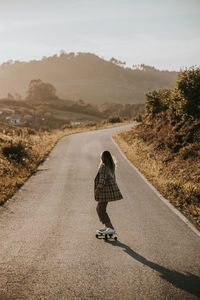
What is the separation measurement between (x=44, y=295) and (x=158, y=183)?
25.4 feet

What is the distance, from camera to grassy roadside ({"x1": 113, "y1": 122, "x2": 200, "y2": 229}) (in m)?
Result: 8.73

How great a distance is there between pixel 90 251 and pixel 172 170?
26.3 feet

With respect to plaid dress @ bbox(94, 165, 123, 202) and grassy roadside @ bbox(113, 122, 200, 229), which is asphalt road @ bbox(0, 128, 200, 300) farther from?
plaid dress @ bbox(94, 165, 123, 202)

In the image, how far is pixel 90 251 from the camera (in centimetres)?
554

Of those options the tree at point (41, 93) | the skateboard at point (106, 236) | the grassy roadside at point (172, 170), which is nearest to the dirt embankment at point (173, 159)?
the grassy roadside at point (172, 170)

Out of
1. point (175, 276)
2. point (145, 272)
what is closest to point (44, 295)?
point (145, 272)

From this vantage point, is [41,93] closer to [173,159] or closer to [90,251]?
[173,159]

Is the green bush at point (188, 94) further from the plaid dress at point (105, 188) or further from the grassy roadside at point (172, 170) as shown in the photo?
the plaid dress at point (105, 188)

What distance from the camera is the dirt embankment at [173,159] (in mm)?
9008

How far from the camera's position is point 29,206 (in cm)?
850

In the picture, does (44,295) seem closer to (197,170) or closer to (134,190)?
(134,190)

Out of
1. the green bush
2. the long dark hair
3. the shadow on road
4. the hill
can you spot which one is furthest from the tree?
the shadow on road

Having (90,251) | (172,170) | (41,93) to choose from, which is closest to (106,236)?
(90,251)

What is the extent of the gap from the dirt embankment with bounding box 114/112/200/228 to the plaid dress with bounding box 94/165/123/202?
7.55 feet
